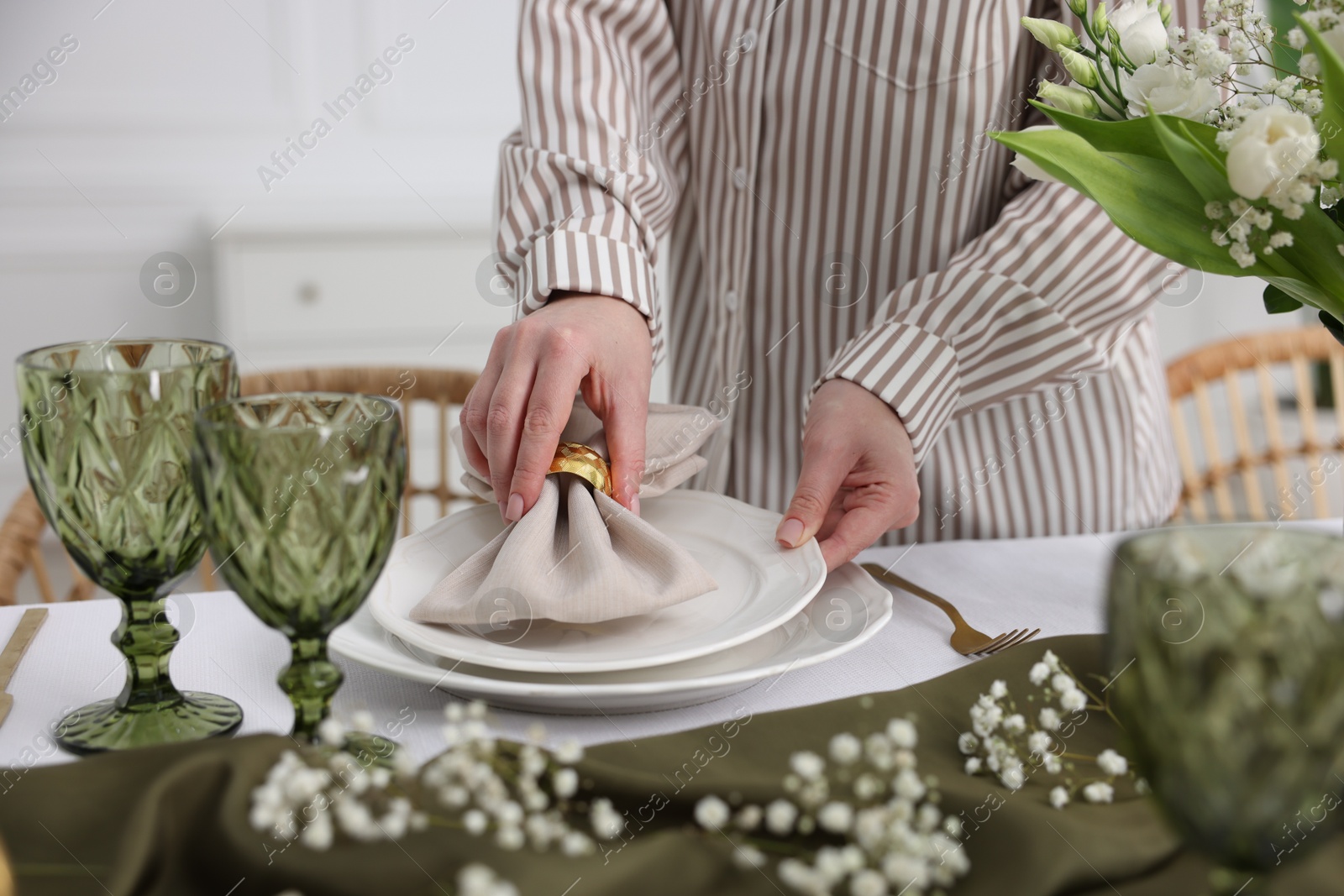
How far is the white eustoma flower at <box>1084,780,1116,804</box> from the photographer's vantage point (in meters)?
0.45

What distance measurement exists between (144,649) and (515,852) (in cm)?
25

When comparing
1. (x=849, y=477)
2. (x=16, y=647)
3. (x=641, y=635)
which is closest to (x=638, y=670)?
(x=641, y=635)

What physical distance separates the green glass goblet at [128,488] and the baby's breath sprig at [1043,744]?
0.35 metres

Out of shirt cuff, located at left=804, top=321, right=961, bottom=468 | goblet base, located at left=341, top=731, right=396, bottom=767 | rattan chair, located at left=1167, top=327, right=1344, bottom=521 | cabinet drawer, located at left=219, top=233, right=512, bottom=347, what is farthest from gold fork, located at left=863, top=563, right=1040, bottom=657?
cabinet drawer, located at left=219, top=233, right=512, bottom=347

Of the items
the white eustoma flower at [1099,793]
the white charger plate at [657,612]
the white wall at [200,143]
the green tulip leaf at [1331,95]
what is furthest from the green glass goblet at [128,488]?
the white wall at [200,143]

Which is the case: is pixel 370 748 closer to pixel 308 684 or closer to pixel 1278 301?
pixel 308 684

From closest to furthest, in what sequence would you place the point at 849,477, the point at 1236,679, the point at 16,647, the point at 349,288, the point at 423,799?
the point at 1236,679 → the point at 423,799 → the point at 16,647 → the point at 849,477 → the point at 349,288

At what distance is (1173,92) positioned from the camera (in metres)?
0.52

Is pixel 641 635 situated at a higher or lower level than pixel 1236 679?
lower

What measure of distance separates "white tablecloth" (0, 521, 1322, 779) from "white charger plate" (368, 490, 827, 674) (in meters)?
0.03

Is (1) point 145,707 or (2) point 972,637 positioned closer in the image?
(1) point 145,707

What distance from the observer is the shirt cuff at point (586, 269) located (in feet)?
2.63

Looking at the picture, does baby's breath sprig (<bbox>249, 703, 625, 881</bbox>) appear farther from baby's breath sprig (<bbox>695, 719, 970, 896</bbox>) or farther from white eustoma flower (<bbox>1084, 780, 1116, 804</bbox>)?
white eustoma flower (<bbox>1084, 780, 1116, 804</bbox>)

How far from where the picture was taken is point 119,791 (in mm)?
428
